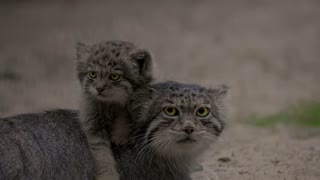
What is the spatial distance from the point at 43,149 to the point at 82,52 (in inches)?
64.4

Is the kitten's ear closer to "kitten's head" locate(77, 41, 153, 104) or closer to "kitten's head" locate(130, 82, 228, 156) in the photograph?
"kitten's head" locate(130, 82, 228, 156)

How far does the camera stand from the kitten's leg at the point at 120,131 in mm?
7620

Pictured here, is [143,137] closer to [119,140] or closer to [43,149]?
[119,140]

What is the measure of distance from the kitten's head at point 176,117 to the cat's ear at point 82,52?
88 cm

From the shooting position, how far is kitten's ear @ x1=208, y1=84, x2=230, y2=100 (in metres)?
7.88

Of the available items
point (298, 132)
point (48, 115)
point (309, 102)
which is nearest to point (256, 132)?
point (298, 132)

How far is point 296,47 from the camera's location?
16.9 meters

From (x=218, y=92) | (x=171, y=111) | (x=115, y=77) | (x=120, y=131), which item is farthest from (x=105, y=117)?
(x=218, y=92)

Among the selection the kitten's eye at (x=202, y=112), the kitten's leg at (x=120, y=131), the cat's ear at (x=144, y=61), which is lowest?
the kitten's leg at (x=120, y=131)

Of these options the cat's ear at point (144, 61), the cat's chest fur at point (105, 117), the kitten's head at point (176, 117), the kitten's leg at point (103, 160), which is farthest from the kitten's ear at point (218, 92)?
the kitten's leg at point (103, 160)

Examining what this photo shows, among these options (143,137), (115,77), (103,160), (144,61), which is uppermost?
(144,61)

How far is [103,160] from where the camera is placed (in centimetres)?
741

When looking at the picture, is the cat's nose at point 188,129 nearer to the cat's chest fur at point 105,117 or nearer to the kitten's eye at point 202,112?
the kitten's eye at point 202,112

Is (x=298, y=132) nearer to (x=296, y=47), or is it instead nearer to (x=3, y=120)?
(x=3, y=120)
